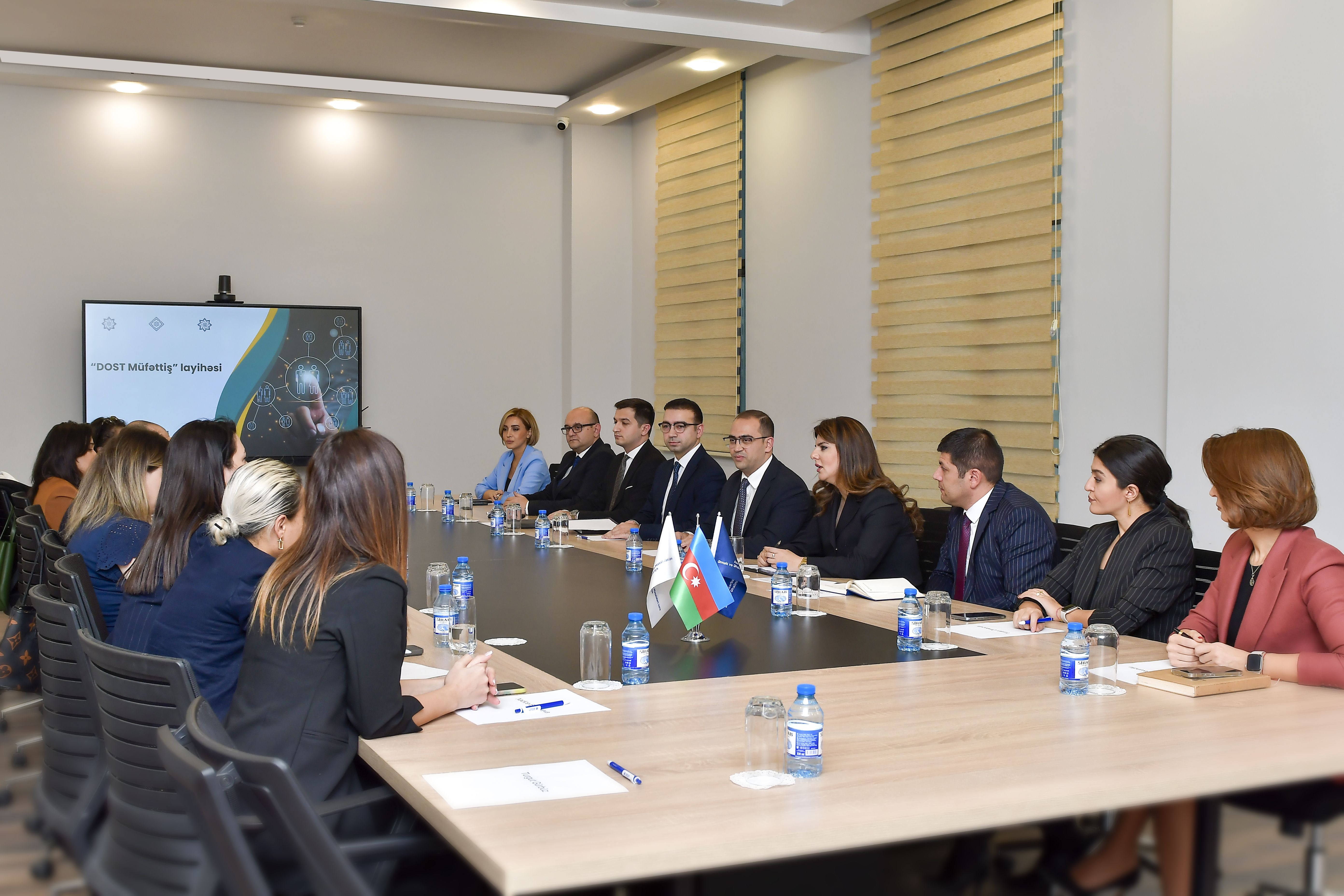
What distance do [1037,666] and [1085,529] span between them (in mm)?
1368

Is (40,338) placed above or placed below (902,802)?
above

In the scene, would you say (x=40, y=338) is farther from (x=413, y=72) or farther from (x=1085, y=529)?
(x=1085, y=529)

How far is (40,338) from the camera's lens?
8.78 meters

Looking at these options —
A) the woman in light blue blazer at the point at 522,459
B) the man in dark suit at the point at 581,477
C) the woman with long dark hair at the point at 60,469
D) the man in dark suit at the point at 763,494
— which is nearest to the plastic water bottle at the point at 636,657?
the man in dark suit at the point at 763,494

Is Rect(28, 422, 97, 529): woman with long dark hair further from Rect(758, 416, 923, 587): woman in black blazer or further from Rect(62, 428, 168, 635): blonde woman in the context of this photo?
Rect(758, 416, 923, 587): woman in black blazer

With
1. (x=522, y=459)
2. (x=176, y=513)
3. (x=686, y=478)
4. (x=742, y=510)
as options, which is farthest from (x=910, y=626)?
(x=522, y=459)

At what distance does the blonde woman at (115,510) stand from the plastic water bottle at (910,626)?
2.36m

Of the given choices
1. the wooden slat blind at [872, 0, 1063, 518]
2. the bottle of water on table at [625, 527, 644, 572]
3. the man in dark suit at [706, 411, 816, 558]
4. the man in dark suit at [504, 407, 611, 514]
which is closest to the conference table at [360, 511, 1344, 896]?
the bottle of water on table at [625, 527, 644, 572]

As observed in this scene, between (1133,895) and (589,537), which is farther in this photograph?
(589,537)

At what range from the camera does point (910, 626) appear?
10.8 ft

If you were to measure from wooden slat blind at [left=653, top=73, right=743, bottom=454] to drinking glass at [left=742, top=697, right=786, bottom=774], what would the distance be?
6561 mm

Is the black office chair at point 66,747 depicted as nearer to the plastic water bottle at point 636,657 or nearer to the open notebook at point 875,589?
the plastic water bottle at point 636,657

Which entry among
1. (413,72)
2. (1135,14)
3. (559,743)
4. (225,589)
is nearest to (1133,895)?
(559,743)

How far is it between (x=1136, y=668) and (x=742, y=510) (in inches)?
115
